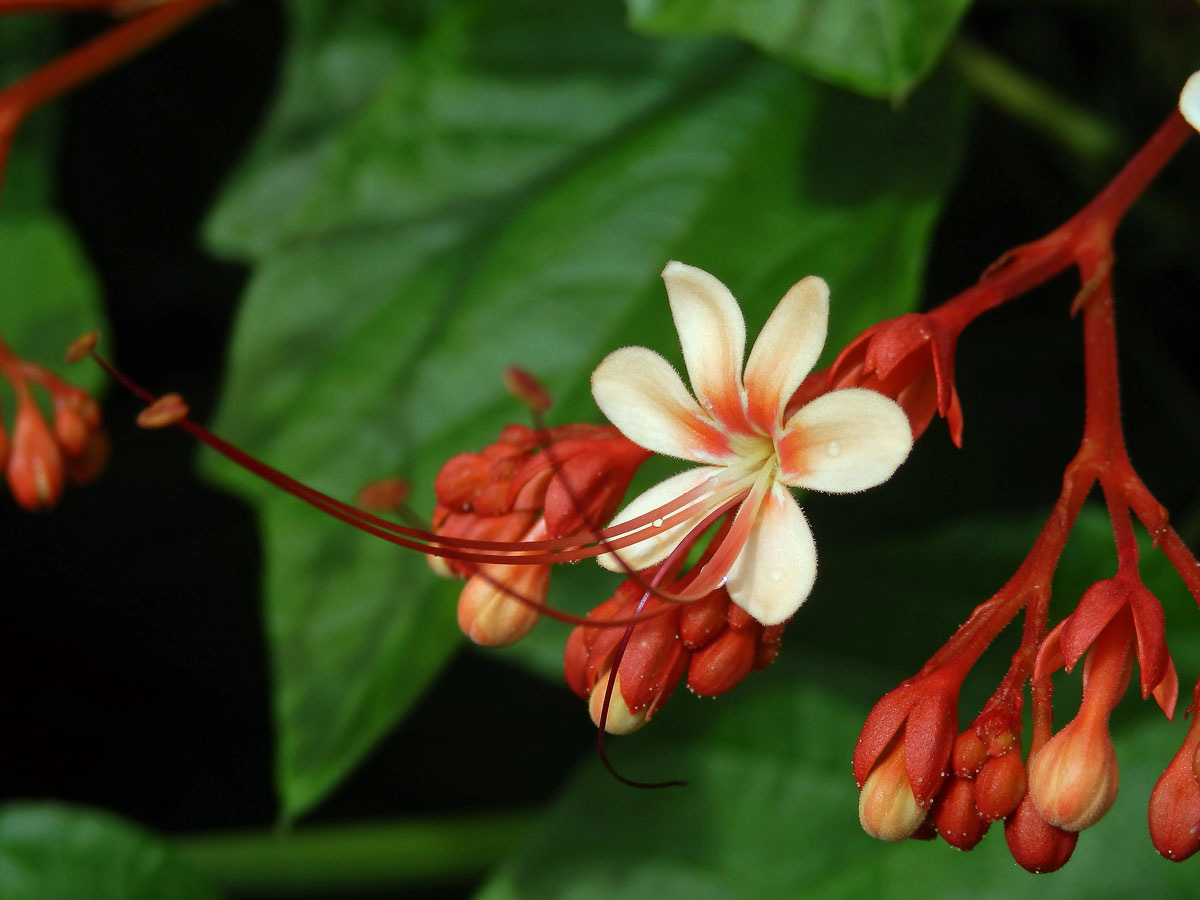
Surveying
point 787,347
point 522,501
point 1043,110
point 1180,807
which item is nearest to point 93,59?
point 522,501

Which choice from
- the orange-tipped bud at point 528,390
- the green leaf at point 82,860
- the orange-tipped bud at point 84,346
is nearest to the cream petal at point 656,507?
the orange-tipped bud at point 528,390

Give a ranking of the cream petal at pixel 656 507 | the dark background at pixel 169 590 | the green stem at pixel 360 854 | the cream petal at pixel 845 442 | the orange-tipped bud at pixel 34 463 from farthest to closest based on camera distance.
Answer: the dark background at pixel 169 590 < the green stem at pixel 360 854 < the orange-tipped bud at pixel 34 463 < the cream petal at pixel 656 507 < the cream petal at pixel 845 442

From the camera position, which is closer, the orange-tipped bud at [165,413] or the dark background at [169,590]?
the orange-tipped bud at [165,413]

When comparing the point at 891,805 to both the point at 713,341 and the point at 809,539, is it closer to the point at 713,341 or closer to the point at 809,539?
the point at 809,539

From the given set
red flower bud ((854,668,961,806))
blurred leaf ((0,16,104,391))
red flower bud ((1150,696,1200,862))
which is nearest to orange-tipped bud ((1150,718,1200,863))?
red flower bud ((1150,696,1200,862))

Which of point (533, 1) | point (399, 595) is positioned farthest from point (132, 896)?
point (533, 1)

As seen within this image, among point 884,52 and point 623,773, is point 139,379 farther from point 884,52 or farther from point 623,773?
point 884,52

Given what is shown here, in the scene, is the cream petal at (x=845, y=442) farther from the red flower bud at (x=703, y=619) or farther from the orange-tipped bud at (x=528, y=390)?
the orange-tipped bud at (x=528, y=390)
